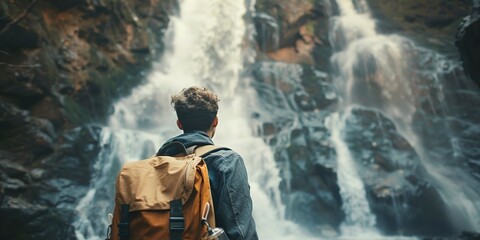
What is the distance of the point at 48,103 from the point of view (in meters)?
8.82

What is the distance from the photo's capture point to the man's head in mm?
2156

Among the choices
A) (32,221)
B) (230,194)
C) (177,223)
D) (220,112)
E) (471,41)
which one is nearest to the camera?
(177,223)

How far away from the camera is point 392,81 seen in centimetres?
1489

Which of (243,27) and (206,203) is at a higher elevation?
(243,27)

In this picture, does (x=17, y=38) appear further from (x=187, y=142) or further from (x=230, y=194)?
(x=230, y=194)

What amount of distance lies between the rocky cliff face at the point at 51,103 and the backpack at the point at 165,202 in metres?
4.54

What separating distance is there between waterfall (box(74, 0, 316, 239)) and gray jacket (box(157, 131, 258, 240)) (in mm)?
6928

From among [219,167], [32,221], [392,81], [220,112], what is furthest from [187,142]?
[392,81]

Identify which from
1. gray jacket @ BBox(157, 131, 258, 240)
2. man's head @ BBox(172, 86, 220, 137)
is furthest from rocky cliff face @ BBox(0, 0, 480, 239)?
Answer: gray jacket @ BBox(157, 131, 258, 240)

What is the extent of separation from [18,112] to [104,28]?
15.9ft

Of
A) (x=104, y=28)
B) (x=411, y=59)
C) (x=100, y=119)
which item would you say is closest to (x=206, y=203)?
(x=100, y=119)

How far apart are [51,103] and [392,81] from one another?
12.1 metres

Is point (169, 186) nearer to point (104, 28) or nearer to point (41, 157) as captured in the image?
point (41, 157)

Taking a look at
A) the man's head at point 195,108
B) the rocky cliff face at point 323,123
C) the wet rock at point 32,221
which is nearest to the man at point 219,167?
the man's head at point 195,108
